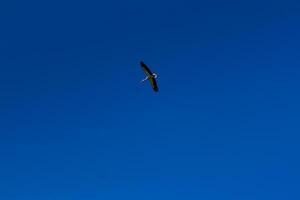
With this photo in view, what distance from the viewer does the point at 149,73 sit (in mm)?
→ 189875

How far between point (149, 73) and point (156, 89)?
1101 mm

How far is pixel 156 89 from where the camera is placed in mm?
190000
